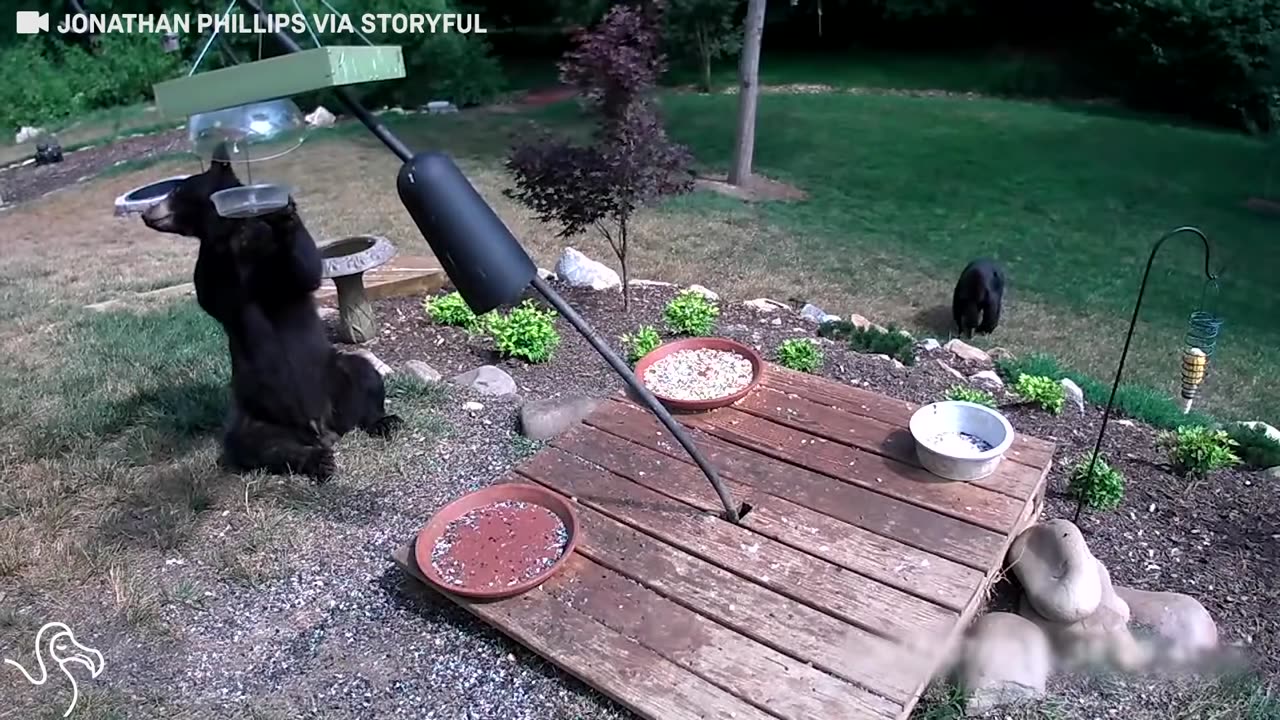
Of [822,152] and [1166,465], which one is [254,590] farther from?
[822,152]

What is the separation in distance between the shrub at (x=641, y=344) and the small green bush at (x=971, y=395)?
1.59 m

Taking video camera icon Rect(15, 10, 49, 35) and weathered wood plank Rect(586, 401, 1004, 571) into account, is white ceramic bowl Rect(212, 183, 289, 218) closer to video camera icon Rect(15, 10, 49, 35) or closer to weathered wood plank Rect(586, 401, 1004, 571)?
weathered wood plank Rect(586, 401, 1004, 571)

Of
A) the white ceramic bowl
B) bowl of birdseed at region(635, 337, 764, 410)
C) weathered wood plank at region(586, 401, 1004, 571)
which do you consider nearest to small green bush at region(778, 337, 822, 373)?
bowl of birdseed at region(635, 337, 764, 410)

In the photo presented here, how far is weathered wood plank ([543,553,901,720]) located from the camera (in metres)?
2.51

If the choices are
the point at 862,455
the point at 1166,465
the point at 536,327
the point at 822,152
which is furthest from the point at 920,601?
the point at 822,152

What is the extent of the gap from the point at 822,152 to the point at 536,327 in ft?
29.9

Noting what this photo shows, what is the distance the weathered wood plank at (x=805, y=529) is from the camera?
113 inches

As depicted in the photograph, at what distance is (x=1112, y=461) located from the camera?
4414 millimetres

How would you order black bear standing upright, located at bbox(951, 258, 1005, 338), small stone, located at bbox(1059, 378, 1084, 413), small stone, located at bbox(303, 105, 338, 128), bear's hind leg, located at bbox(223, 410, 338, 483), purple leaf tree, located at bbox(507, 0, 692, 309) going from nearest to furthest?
bear's hind leg, located at bbox(223, 410, 338, 483) → small stone, located at bbox(1059, 378, 1084, 413) → purple leaf tree, located at bbox(507, 0, 692, 309) → black bear standing upright, located at bbox(951, 258, 1005, 338) → small stone, located at bbox(303, 105, 338, 128)

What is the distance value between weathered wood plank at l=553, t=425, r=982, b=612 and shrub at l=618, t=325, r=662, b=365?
134 centimetres

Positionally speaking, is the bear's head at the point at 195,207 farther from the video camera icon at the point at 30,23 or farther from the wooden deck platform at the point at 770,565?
the video camera icon at the point at 30,23

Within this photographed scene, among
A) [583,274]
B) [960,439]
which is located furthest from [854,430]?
[583,274]

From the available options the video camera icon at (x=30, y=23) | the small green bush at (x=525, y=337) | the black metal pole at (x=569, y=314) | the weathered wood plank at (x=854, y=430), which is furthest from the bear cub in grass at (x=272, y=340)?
the video camera icon at (x=30, y=23)

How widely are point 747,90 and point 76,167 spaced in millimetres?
9937
